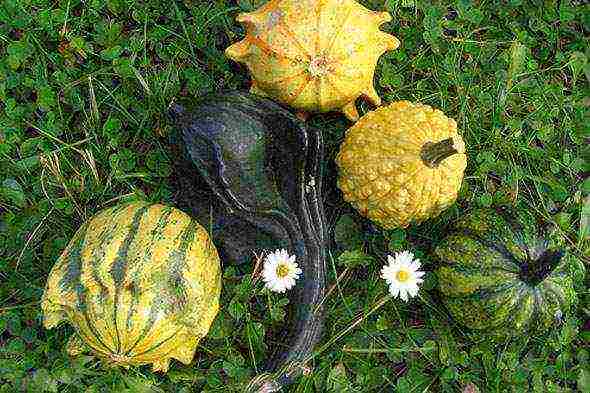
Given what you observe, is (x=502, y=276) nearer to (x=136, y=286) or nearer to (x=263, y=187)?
(x=263, y=187)

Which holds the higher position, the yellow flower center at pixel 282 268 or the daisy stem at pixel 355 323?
the yellow flower center at pixel 282 268

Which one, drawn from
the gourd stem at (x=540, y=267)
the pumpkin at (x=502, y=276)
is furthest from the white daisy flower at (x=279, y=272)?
the gourd stem at (x=540, y=267)

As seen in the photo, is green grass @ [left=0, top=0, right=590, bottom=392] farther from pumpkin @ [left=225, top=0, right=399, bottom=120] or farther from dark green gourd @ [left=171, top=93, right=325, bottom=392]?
pumpkin @ [left=225, top=0, right=399, bottom=120]

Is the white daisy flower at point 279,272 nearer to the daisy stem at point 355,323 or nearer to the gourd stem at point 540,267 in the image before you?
the daisy stem at point 355,323

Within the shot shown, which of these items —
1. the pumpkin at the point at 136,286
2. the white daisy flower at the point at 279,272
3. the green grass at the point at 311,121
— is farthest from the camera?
the green grass at the point at 311,121

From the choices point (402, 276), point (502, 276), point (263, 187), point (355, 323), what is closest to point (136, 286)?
point (263, 187)
